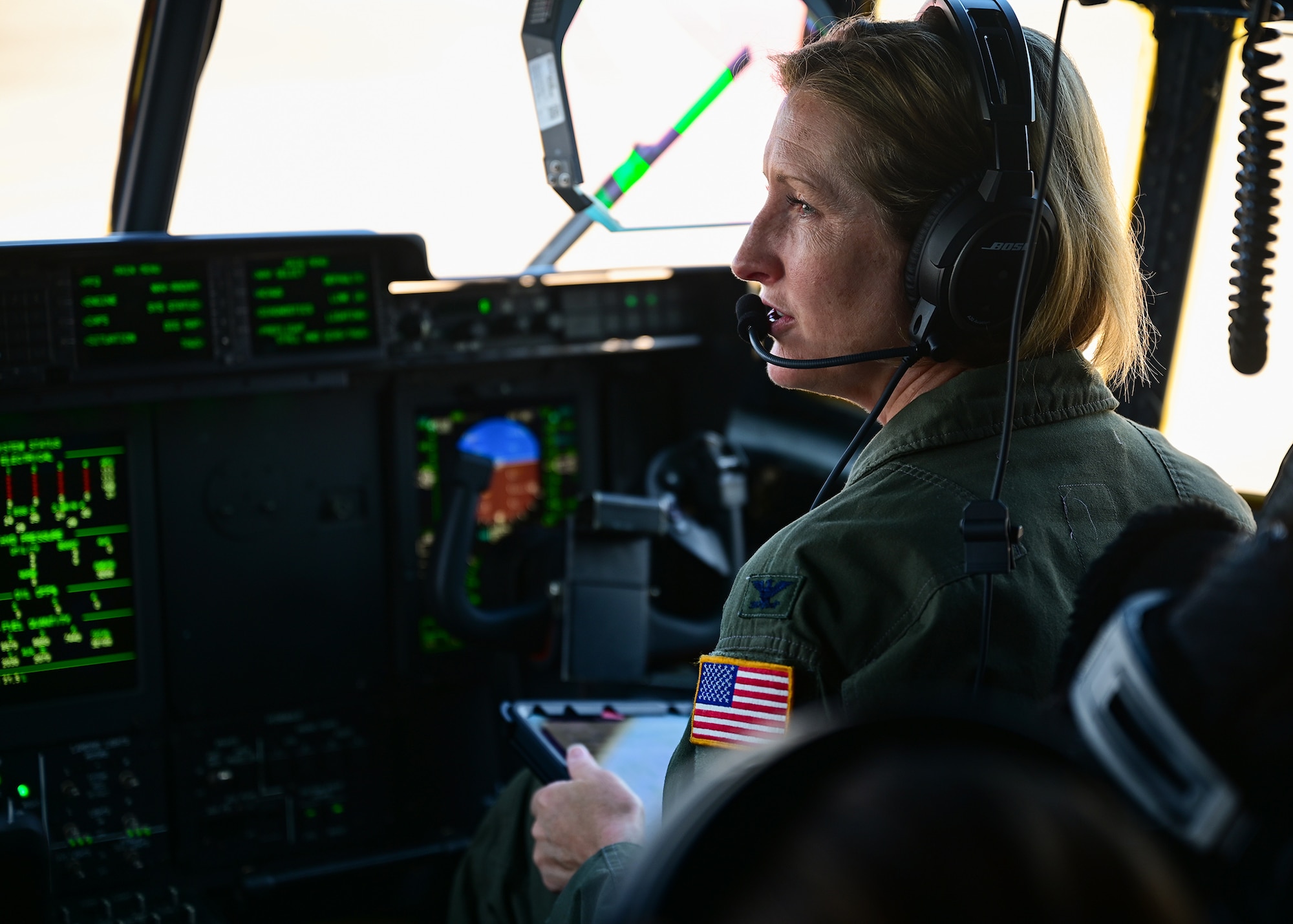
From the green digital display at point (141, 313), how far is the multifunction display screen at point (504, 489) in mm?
439

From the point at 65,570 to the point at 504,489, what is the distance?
2.44 ft

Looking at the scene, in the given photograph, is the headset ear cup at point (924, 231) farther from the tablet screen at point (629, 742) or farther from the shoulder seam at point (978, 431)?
the tablet screen at point (629, 742)

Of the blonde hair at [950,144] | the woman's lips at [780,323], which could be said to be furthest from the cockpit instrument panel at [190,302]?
the blonde hair at [950,144]

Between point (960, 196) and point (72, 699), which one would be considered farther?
point (72, 699)

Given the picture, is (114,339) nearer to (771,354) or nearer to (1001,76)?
(771,354)

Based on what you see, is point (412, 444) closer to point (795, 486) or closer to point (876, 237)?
→ point (795, 486)

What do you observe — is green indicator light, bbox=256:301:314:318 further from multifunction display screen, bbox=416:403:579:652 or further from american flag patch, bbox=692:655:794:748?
american flag patch, bbox=692:655:794:748

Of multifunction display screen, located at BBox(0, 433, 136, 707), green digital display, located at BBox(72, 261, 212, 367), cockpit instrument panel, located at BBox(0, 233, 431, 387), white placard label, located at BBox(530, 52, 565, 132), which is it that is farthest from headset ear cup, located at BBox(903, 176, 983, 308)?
multifunction display screen, located at BBox(0, 433, 136, 707)

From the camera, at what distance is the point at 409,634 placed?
6.98 ft

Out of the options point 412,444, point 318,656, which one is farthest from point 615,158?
point 318,656

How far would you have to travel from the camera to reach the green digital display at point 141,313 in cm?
176

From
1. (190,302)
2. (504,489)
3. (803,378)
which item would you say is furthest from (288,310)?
(803,378)

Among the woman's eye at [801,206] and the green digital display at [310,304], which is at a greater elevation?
the woman's eye at [801,206]

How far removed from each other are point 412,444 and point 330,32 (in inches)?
76.1
